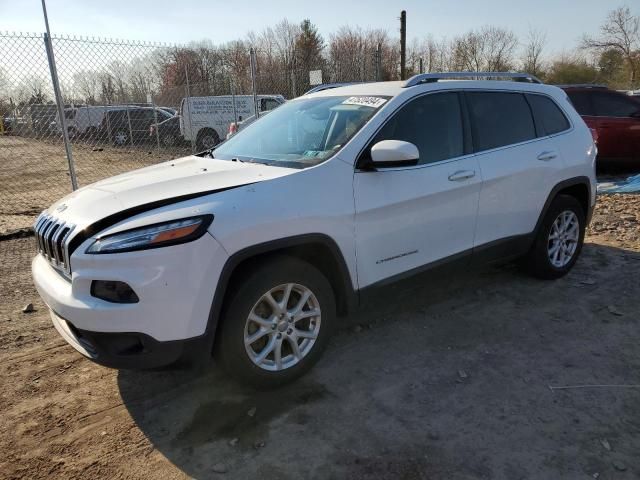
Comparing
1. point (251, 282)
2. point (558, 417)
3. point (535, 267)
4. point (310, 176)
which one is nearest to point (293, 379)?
point (251, 282)

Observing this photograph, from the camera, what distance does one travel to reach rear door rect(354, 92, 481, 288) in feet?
Answer: 10.6

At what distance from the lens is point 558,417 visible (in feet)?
9.10

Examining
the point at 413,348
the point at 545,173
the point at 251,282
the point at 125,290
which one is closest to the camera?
the point at 125,290

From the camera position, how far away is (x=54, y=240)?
113 inches

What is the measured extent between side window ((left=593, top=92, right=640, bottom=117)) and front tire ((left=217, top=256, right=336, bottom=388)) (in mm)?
8904

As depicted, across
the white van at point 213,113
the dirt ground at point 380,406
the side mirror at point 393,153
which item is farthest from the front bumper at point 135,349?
the white van at point 213,113

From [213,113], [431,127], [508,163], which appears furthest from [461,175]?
[213,113]

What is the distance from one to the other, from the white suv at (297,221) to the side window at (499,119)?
1 cm

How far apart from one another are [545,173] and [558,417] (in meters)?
2.32

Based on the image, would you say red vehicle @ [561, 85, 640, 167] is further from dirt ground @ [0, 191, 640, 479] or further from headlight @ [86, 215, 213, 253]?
headlight @ [86, 215, 213, 253]

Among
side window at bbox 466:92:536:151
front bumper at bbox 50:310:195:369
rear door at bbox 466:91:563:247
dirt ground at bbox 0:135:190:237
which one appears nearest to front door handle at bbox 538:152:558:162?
rear door at bbox 466:91:563:247

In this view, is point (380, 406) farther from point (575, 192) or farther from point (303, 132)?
point (575, 192)

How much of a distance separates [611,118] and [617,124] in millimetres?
160

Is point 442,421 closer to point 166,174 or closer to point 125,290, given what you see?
point 125,290
